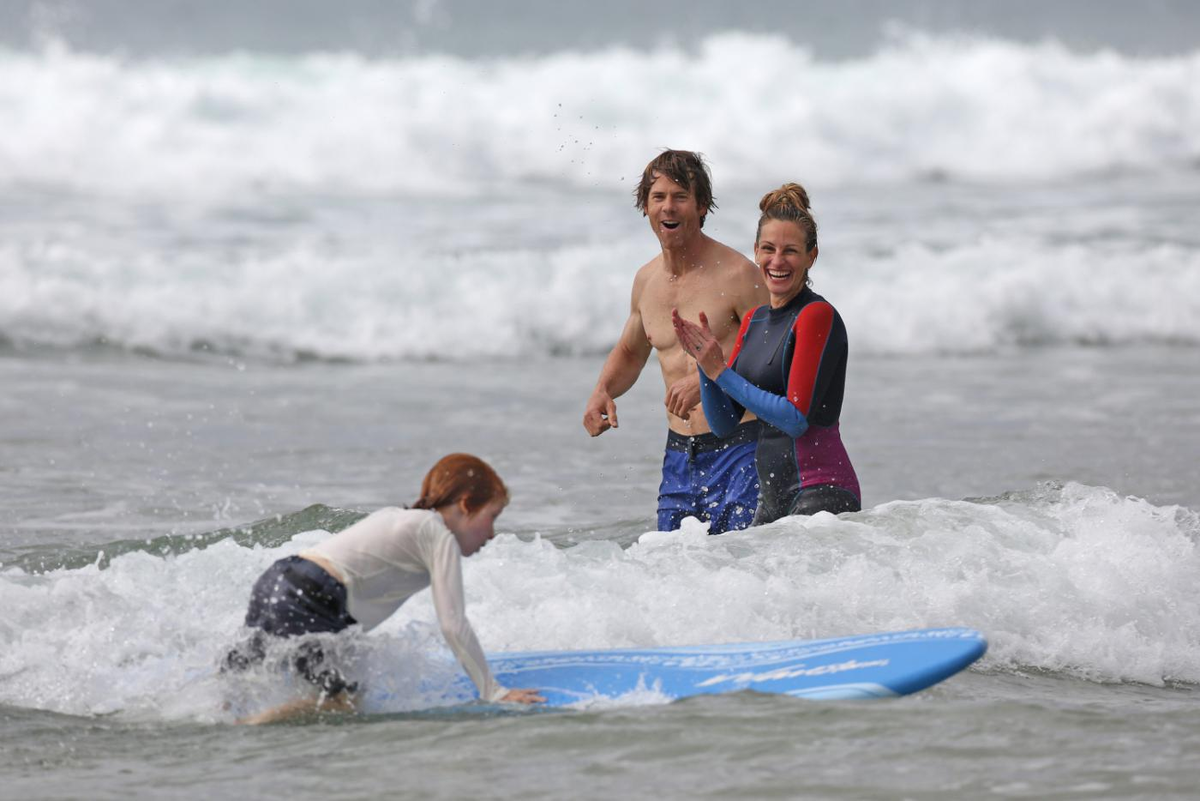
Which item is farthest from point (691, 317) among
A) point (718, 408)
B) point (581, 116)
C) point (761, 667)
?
point (581, 116)

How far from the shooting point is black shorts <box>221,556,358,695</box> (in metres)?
4.65

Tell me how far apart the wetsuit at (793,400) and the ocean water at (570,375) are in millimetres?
A: 209

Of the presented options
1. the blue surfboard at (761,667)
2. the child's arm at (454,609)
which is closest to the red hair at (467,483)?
the child's arm at (454,609)

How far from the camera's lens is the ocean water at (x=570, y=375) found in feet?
15.0

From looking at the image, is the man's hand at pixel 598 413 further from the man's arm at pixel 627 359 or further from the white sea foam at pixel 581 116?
the white sea foam at pixel 581 116

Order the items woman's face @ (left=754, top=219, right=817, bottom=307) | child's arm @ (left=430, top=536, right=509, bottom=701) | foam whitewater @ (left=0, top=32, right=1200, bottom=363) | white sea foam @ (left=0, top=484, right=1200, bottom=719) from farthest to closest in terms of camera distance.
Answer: foam whitewater @ (left=0, top=32, right=1200, bottom=363) < woman's face @ (left=754, top=219, right=817, bottom=307) < white sea foam @ (left=0, top=484, right=1200, bottom=719) < child's arm @ (left=430, top=536, right=509, bottom=701)

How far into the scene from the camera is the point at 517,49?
93.9 ft

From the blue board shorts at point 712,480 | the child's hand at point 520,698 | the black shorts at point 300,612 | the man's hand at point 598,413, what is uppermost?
the man's hand at point 598,413

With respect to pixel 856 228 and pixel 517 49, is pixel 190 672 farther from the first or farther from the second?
pixel 517 49

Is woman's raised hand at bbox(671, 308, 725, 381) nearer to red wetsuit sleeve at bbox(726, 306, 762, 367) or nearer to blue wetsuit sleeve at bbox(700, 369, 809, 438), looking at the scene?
blue wetsuit sleeve at bbox(700, 369, 809, 438)

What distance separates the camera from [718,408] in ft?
19.9

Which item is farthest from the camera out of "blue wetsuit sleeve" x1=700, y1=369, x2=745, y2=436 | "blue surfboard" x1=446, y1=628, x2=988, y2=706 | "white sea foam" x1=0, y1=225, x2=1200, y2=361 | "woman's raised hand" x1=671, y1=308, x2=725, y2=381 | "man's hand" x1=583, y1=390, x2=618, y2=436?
"white sea foam" x1=0, y1=225, x2=1200, y2=361

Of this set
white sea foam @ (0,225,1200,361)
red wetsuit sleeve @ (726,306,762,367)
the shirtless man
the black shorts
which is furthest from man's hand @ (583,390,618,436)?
white sea foam @ (0,225,1200,361)

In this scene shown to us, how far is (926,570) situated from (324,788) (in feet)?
9.70
